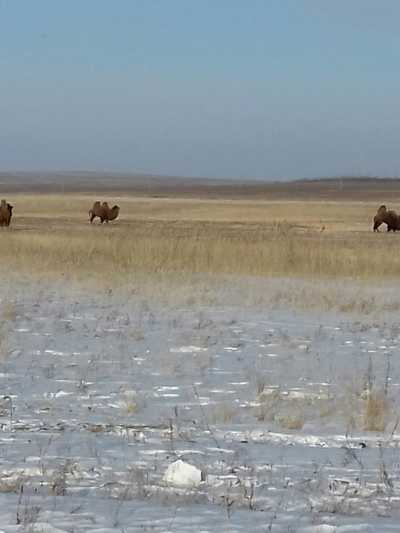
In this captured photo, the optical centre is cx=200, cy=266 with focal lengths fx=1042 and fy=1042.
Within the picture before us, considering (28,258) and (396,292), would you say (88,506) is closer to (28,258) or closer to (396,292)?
(396,292)

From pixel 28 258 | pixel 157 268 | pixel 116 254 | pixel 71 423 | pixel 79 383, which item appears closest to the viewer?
pixel 71 423

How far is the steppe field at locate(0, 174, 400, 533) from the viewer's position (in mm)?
5820

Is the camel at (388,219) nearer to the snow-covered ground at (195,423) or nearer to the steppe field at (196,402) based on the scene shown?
the steppe field at (196,402)

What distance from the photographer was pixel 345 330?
14195mm

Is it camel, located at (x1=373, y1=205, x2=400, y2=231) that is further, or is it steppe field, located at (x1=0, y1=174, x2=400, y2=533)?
camel, located at (x1=373, y1=205, x2=400, y2=231)

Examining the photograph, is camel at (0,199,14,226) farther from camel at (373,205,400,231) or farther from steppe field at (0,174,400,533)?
steppe field at (0,174,400,533)

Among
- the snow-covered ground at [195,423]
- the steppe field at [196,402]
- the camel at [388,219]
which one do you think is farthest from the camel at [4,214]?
the snow-covered ground at [195,423]

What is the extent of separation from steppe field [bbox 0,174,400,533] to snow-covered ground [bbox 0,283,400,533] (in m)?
0.02

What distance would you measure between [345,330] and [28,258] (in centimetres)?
1139

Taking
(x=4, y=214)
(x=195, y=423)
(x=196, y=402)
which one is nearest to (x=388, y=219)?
(x=4, y=214)

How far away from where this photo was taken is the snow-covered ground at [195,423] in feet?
18.7

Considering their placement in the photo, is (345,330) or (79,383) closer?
(79,383)

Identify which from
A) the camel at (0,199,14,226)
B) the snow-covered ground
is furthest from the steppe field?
the camel at (0,199,14,226)

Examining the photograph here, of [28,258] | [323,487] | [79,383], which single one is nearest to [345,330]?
[79,383]
